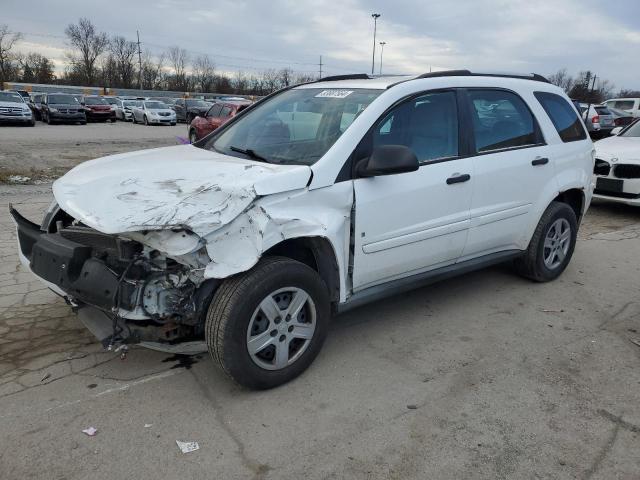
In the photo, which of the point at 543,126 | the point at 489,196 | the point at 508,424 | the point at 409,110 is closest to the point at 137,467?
the point at 508,424

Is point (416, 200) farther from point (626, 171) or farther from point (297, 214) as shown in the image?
point (626, 171)

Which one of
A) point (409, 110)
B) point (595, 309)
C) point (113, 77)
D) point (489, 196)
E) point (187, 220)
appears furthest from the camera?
point (113, 77)

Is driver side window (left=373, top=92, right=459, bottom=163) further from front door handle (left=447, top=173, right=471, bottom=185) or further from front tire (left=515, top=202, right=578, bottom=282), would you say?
front tire (left=515, top=202, right=578, bottom=282)

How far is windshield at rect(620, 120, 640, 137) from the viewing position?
9.23 metres

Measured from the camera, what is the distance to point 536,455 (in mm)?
2623

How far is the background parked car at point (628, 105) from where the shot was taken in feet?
81.9

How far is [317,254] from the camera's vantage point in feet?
10.7

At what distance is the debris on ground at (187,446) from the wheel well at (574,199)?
4.03 meters

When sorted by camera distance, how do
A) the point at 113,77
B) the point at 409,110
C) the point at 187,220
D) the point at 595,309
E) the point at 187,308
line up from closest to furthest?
the point at 187,220, the point at 187,308, the point at 409,110, the point at 595,309, the point at 113,77

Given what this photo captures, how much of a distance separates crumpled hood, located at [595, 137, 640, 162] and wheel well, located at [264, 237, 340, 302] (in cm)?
654

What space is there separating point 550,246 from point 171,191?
372 centimetres

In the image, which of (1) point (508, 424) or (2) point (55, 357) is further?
(2) point (55, 357)

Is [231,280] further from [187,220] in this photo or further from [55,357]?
[55,357]

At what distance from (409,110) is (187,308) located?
2.09 metres
